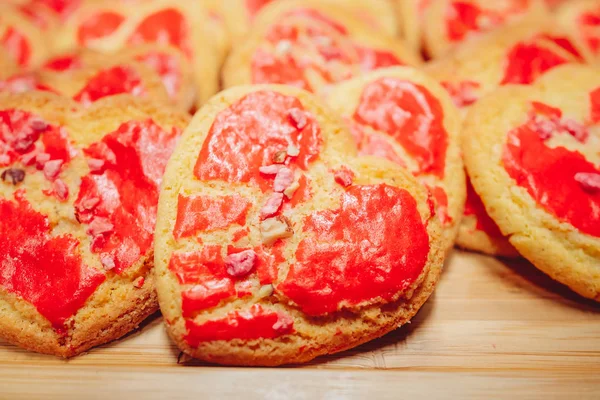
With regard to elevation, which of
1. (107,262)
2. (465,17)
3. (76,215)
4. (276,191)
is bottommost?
(107,262)

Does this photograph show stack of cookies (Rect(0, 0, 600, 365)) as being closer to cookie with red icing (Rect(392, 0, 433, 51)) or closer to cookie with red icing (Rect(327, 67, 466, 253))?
cookie with red icing (Rect(327, 67, 466, 253))

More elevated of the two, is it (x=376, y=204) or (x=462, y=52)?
(x=462, y=52)

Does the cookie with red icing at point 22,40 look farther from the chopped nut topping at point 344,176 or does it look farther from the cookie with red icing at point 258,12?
the chopped nut topping at point 344,176

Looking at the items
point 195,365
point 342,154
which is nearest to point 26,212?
point 195,365

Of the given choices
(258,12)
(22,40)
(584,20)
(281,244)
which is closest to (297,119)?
(281,244)

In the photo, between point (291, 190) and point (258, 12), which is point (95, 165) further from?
point (258, 12)

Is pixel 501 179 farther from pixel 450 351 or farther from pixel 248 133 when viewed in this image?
pixel 248 133
